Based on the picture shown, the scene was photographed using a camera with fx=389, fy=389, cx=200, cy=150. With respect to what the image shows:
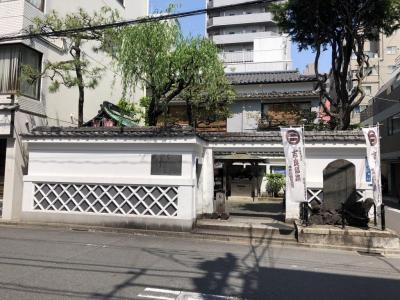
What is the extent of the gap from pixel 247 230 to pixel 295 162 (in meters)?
2.86

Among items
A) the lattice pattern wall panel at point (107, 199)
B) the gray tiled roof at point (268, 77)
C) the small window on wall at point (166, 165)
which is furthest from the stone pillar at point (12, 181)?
the gray tiled roof at point (268, 77)

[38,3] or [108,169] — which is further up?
[38,3]

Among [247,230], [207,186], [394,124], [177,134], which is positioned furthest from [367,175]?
[394,124]

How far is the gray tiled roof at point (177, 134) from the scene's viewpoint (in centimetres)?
1391

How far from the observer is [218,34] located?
68875 mm

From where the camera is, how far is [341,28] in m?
18.9

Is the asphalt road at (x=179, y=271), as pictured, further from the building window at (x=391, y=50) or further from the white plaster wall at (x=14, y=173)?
the building window at (x=391, y=50)

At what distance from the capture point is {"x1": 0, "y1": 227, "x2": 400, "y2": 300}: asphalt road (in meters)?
6.98

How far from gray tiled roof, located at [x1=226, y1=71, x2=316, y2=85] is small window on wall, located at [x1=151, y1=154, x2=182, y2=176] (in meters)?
13.9

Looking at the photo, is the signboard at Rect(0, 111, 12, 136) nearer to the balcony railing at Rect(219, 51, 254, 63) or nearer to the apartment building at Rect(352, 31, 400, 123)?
the balcony railing at Rect(219, 51, 254, 63)

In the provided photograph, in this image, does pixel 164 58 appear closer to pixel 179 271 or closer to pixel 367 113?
pixel 179 271

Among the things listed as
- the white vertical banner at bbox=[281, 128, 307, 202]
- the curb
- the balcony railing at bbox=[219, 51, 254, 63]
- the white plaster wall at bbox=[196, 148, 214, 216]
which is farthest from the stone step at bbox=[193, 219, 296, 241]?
the balcony railing at bbox=[219, 51, 254, 63]

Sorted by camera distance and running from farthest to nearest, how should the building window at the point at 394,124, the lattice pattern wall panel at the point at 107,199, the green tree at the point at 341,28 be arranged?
the building window at the point at 394,124 < the green tree at the point at 341,28 < the lattice pattern wall panel at the point at 107,199

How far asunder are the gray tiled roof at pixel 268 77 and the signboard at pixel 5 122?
15.4 metres
